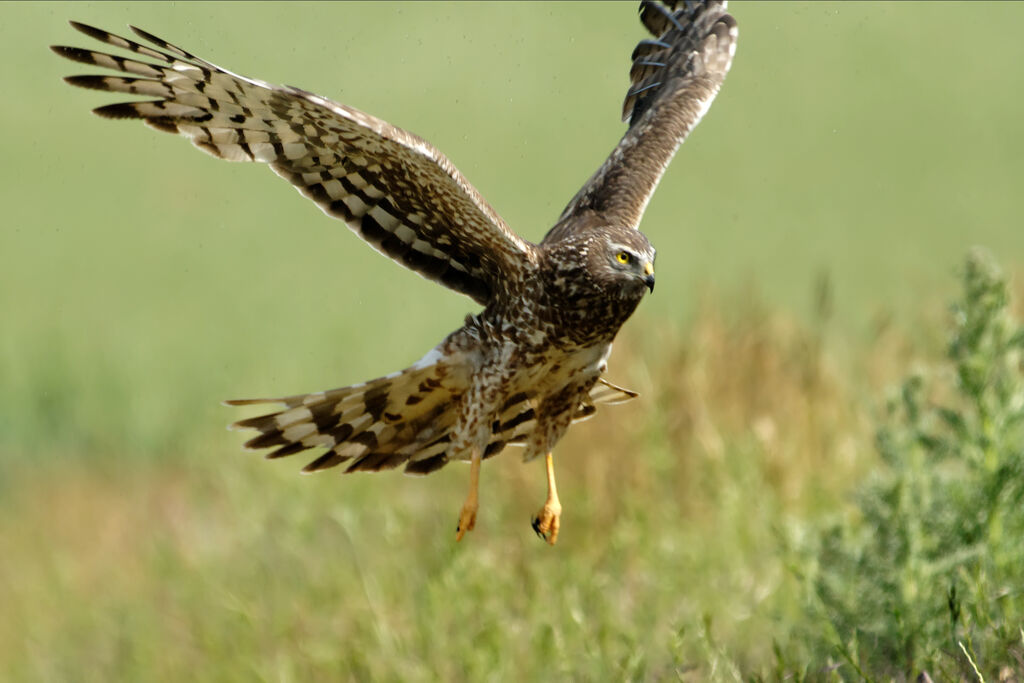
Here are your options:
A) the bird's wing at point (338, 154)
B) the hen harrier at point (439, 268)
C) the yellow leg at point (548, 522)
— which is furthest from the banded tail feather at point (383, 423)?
the bird's wing at point (338, 154)

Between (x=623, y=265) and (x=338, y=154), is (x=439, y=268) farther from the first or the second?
(x=623, y=265)

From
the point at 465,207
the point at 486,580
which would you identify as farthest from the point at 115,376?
the point at 465,207

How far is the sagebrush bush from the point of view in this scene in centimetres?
427

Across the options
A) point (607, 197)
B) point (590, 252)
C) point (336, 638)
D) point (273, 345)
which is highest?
point (273, 345)

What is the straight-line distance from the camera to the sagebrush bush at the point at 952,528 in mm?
4266

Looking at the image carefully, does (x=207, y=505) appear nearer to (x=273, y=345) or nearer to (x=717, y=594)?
(x=273, y=345)

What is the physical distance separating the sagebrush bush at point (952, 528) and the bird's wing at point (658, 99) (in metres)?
1.49

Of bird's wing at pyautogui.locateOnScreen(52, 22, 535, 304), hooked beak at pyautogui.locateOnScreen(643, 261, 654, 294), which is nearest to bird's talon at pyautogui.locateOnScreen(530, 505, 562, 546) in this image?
bird's wing at pyautogui.locateOnScreen(52, 22, 535, 304)

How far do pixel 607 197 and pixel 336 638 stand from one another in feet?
8.08

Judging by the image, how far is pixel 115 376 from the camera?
12711 mm

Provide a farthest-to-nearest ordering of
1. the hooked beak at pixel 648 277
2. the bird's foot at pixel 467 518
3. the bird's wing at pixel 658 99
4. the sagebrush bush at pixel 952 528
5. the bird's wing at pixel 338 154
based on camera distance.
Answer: the bird's wing at pixel 658 99 → the bird's foot at pixel 467 518 → the hooked beak at pixel 648 277 → the bird's wing at pixel 338 154 → the sagebrush bush at pixel 952 528

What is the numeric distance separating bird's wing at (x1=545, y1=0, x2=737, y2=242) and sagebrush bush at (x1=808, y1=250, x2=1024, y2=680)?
1.49 m

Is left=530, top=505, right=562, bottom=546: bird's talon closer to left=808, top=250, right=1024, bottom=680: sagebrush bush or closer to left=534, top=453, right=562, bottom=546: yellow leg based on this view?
left=534, top=453, right=562, bottom=546: yellow leg

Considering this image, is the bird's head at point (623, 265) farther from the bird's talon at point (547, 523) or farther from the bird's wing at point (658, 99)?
the bird's talon at point (547, 523)
